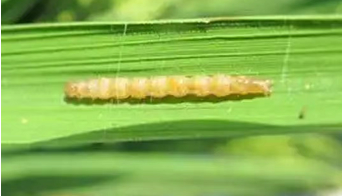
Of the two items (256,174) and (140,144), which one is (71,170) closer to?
(140,144)

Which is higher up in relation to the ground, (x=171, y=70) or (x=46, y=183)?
(x=171, y=70)

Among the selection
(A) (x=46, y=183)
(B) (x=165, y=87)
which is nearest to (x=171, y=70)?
(B) (x=165, y=87)

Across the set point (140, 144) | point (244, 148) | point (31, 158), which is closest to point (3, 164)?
point (31, 158)

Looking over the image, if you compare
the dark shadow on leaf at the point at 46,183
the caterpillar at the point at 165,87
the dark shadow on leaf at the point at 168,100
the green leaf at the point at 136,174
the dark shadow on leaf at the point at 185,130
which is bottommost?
the dark shadow on leaf at the point at 46,183

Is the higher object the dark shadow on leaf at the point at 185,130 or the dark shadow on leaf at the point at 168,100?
the dark shadow on leaf at the point at 168,100

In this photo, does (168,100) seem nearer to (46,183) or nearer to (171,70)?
(171,70)

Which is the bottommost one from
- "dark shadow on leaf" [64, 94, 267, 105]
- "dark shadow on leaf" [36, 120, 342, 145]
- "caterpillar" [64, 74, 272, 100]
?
"dark shadow on leaf" [36, 120, 342, 145]
